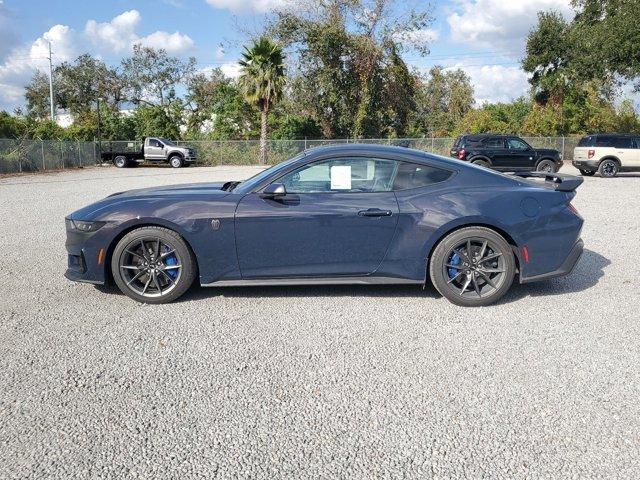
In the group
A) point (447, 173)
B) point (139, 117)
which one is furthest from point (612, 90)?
point (447, 173)

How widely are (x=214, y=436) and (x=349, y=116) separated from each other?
39.0 metres

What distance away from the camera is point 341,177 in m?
4.79

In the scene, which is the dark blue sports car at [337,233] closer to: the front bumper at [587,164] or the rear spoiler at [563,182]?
the rear spoiler at [563,182]

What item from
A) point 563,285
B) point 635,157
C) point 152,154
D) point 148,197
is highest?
point 152,154

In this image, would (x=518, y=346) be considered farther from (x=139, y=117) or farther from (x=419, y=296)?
(x=139, y=117)

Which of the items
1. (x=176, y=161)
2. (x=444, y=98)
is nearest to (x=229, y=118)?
(x=176, y=161)

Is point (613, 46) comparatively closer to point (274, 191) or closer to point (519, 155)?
point (519, 155)

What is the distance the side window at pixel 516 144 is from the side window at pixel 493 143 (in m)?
0.33

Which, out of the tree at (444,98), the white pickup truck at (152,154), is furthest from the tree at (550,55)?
the white pickup truck at (152,154)

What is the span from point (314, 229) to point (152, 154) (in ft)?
98.6

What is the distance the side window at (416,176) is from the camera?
478 centimetres

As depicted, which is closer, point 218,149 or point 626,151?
point 626,151

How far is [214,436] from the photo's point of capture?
8.86 feet

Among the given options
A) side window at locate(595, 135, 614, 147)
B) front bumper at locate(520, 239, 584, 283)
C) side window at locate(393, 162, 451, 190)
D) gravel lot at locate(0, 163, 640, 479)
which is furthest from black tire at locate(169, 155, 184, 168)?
front bumper at locate(520, 239, 584, 283)
